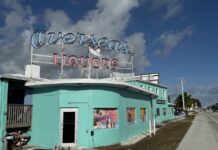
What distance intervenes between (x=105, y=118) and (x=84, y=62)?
17.3 ft

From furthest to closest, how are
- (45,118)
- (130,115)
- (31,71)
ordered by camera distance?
(130,115)
(31,71)
(45,118)

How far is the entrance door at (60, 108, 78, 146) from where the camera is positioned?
18.6 meters

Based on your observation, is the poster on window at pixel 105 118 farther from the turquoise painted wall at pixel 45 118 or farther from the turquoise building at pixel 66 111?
the turquoise painted wall at pixel 45 118

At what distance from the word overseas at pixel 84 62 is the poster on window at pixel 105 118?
13.0ft

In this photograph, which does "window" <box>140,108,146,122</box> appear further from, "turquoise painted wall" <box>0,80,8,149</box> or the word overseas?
"turquoise painted wall" <box>0,80,8,149</box>

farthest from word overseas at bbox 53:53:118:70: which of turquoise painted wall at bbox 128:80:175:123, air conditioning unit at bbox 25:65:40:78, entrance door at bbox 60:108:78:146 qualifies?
turquoise painted wall at bbox 128:80:175:123

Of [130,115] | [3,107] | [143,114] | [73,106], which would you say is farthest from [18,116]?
[143,114]

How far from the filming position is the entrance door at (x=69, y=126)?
1858 centimetres

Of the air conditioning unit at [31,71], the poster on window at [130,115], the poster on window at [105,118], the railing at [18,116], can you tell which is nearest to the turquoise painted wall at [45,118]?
the railing at [18,116]

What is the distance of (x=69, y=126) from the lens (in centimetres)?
1875

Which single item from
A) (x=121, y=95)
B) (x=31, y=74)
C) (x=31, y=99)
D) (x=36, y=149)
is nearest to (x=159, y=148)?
(x=121, y=95)

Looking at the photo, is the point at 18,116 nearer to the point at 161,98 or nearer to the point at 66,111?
the point at 66,111

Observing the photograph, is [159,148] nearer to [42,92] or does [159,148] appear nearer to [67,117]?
[67,117]

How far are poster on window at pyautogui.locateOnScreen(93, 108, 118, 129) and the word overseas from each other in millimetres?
3950
